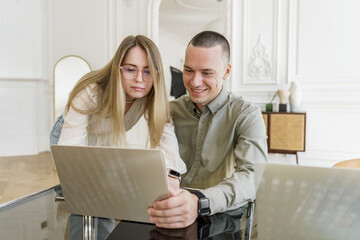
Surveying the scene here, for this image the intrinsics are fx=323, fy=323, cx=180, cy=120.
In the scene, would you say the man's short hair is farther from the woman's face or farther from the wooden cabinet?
the wooden cabinet

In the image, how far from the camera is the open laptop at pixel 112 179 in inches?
31.0

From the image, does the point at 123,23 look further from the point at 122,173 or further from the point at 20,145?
the point at 122,173

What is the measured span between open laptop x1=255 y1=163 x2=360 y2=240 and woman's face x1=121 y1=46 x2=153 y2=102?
1.03m

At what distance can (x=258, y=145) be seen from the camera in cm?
143

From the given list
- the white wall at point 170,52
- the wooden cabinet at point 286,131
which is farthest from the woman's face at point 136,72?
the white wall at point 170,52

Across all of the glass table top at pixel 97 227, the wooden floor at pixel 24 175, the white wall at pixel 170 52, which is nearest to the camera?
the glass table top at pixel 97 227

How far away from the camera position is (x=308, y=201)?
2.15 ft

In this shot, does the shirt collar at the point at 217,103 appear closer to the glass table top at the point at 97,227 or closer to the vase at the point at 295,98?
the glass table top at the point at 97,227

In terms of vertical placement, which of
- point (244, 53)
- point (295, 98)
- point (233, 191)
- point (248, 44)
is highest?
point (248, 44)

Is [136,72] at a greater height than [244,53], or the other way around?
[244,53]

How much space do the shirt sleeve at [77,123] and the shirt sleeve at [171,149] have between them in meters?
0.39

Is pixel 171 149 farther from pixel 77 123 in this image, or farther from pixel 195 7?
pixel 195 7

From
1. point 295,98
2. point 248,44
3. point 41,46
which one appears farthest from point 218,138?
point 41,46

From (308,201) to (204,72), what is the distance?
102 cm
